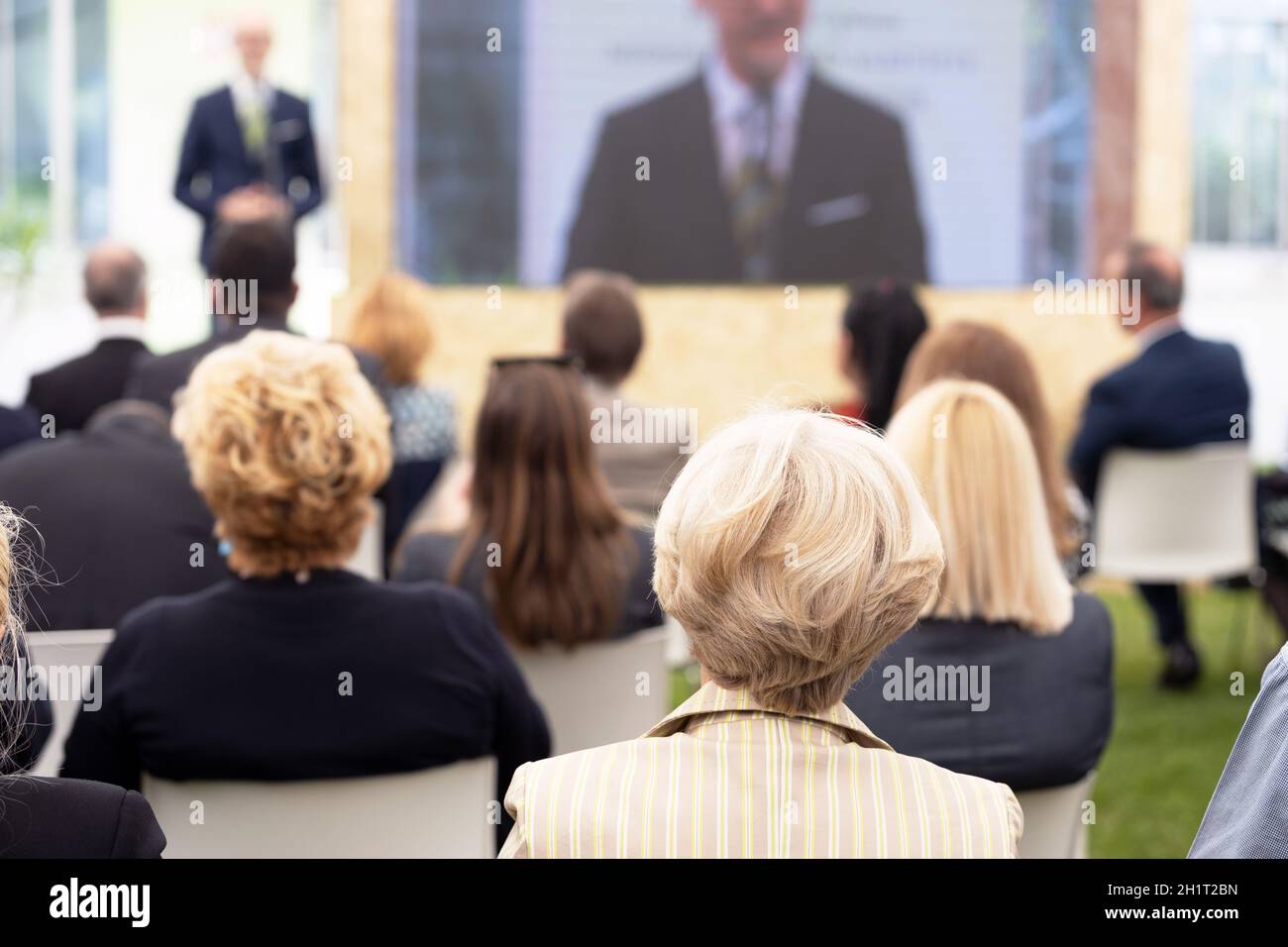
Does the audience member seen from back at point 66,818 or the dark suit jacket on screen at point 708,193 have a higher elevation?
the dark suit jacket on screen at point 708,193

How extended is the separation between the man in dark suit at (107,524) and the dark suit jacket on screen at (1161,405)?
356 cm

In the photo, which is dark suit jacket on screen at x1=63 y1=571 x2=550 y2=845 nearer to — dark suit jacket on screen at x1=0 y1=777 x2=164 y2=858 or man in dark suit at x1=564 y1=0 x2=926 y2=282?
dark suit jacket on screen at x1=0 y1=777 x2=164 y2=858

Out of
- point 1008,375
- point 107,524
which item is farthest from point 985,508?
point 107,524

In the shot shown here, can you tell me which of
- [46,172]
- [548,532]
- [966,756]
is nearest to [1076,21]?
[46,172]

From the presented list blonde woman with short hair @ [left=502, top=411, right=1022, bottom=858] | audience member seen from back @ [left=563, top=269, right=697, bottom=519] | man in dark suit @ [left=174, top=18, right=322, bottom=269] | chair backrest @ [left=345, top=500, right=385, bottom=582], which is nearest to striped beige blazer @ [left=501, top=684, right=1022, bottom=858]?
blonde woman with short hair @ [left=502, top=411, right=1022, bottom=858]

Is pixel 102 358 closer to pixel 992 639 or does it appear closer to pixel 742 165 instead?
pixel 992 639

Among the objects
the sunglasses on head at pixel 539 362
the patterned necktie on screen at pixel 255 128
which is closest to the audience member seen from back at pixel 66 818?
the sunglasses on head at pixel 539 362

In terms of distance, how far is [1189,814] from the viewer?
4.33 meters

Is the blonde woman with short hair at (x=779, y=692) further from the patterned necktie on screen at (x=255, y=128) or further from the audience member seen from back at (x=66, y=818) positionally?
the patterned necktie on screen at (x=255, y=128)

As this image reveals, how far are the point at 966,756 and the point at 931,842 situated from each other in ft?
3.32

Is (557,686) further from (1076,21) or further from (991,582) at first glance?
(1076,21)

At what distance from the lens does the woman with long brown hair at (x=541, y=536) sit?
3.11 m

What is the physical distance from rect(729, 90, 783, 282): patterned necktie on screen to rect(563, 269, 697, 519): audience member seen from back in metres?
3.52

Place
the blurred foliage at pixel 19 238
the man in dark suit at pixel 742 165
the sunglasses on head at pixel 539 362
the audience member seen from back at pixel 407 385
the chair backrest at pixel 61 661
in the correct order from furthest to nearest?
the blurred foliage at pixel 19 238
the man in dark suit at pixel 742 165
the audience member seen from back at pixel 407 385
the sunglasses on head at pixel 539 362
the chair backrest at pixel 61 661
